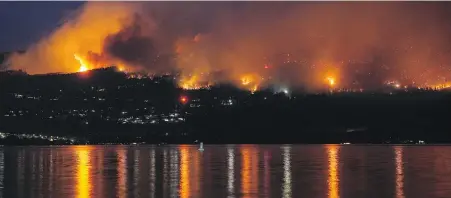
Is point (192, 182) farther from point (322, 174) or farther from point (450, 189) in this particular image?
point (450, 189)

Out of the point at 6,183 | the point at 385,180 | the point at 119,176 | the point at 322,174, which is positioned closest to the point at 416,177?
the point at 385,180

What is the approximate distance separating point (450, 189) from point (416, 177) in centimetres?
1261

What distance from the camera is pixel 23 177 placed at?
199 ft

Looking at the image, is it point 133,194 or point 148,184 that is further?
point 148,184

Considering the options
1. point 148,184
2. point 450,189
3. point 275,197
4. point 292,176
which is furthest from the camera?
point 292,176

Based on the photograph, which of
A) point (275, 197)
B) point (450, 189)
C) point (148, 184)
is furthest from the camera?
point (148, 184)

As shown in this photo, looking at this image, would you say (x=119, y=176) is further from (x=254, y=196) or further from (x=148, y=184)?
(x=254, y=196)

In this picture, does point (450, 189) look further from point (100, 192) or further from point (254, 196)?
point (100, 192)

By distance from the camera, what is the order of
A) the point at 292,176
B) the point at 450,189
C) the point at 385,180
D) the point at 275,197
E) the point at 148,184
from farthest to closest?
the point at 292,176, the point at 385,180, the point at 148,184, the point at 450,189, the point at 275,197

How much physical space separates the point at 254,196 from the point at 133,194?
26.1 feet

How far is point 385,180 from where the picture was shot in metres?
55.3

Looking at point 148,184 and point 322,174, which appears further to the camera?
point 322,174

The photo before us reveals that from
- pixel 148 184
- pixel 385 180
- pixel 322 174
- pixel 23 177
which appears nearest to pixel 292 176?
pixel 322 174

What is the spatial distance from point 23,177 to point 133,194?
69.8 feet
